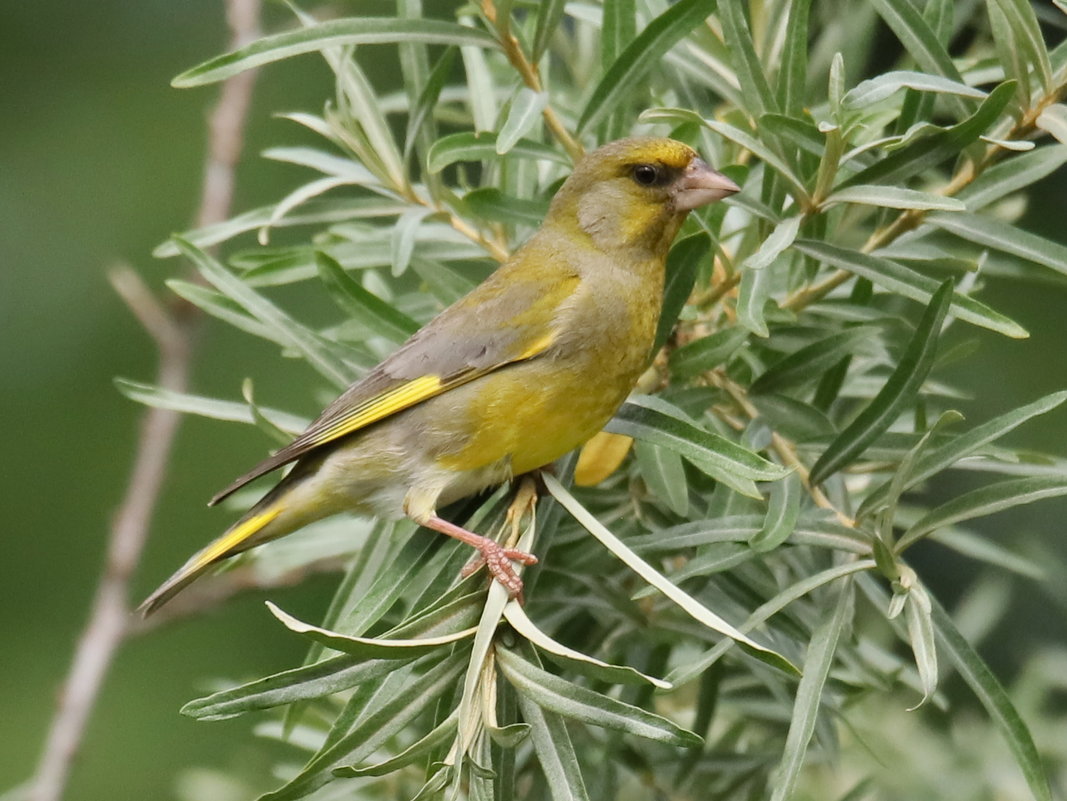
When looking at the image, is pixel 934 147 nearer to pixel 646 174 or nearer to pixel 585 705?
pixel 646 174

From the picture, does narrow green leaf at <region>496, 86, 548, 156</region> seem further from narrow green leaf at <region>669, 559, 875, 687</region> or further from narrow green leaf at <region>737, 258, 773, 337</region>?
narrow green leaf at <region>669, 559, 875, 687</region>

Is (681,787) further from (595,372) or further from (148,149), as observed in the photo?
(148,149)

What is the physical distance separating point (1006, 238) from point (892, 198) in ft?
0.75

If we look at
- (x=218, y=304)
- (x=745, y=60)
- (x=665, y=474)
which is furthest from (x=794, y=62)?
(x=218, y=304)

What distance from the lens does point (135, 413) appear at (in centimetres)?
583

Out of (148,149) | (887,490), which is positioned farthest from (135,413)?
(887,490)

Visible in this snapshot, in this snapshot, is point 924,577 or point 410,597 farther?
point 924,577

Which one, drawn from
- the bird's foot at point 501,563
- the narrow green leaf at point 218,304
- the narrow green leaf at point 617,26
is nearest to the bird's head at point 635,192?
the narrow green leaf at point 617,26

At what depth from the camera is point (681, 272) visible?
2262 mm

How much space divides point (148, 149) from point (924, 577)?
349 cm

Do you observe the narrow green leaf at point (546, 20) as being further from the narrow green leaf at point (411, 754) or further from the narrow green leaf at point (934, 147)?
the narrow green leaf at point (411, 754)

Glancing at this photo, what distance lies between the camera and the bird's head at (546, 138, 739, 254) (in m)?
2.50

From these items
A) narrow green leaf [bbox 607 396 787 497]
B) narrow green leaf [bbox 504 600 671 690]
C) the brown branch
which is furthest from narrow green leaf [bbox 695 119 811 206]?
the brown branch

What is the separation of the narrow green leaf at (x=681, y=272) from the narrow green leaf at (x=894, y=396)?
32 cm
